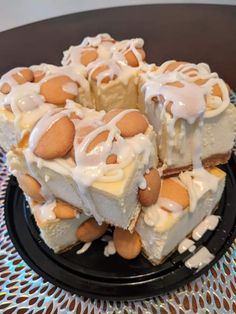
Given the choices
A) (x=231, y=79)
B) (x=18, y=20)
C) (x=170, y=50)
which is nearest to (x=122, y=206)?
(x=231, y=79)

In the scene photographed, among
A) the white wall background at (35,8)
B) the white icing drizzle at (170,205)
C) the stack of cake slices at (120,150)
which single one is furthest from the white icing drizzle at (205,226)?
the white wall background at (35,8)

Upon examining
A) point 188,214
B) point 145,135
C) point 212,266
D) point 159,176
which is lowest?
point 212,266

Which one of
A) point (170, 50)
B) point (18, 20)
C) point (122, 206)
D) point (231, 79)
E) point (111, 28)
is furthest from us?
point (18, 20)

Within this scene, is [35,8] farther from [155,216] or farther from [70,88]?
[155,216]

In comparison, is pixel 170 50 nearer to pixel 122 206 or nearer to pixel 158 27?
pixel 158 27

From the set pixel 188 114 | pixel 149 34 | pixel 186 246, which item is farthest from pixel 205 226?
pixel 149 34

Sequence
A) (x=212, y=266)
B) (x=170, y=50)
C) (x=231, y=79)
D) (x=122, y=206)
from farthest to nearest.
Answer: (x=170, y=50) → (x=231, y=79) → (x=212, y=266) → (x=122, y=206)

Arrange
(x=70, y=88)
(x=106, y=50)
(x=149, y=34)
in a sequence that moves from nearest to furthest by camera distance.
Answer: (x=70, y=88) → (x=106, y=50) → (x=149, y=34)
